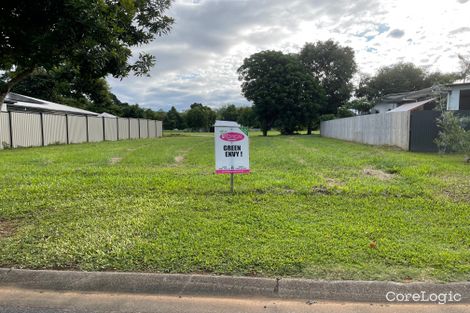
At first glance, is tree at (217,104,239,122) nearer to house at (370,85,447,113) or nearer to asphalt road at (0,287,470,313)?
house at (370,85,447,113)

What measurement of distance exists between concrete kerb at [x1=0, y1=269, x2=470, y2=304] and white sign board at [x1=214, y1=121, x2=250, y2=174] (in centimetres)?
327

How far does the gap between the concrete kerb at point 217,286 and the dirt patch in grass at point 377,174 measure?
5.31 metres

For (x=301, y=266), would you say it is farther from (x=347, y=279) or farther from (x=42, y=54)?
(x=42, y=54)

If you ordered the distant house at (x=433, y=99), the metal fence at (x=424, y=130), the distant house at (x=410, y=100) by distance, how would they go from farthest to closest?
1. the distant house at (x=410, y=100)
2. the distant house at (x=433, y=99)
3. the metal fence at (x=424, y=130)

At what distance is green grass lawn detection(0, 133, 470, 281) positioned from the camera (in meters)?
3.83

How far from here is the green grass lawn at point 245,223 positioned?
12.6 ft

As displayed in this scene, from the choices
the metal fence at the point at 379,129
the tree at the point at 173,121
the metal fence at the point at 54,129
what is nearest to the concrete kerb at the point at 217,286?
the metal fence at the point at 379,129

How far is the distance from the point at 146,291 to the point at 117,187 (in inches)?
170

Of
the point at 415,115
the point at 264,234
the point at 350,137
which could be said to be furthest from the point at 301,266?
the point at 350,137

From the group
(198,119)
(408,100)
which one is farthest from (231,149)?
(198,119)

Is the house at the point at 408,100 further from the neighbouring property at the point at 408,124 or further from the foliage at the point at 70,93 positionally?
the foliage at the point at 70,93

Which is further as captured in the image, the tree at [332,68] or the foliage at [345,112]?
the tree at [332,68]

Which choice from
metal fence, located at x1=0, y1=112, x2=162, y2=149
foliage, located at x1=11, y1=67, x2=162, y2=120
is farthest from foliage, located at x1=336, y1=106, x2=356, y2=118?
foliage, located at x1=11, y1=67, x2=162, y2=120

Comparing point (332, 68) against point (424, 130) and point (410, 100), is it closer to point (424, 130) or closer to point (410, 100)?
point (410, 100)
